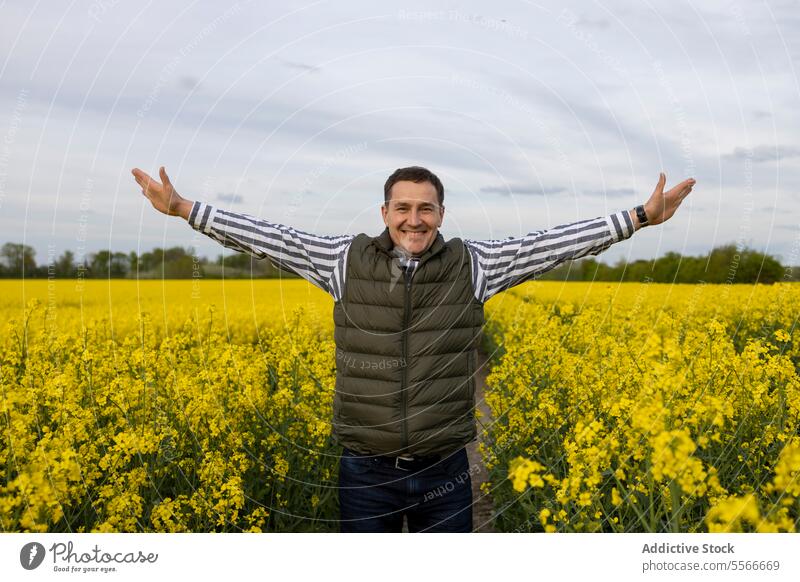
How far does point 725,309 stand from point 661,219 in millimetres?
8864

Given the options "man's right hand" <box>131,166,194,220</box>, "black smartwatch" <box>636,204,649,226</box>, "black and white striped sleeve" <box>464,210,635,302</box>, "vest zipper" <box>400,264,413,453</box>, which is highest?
"man's right hand" <box>131,166,194,220</box>

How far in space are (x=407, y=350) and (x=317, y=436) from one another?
228cm

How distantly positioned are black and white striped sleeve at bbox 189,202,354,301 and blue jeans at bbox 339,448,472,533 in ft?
2.94

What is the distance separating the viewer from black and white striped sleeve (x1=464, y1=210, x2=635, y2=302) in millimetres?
3227

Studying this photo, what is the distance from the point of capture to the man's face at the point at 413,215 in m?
3.10

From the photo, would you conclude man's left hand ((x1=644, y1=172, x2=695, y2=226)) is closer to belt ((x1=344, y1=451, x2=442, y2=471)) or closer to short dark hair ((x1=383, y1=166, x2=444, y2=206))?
short dark hair ((x1=383, y1=166, x2=444, y2=206))

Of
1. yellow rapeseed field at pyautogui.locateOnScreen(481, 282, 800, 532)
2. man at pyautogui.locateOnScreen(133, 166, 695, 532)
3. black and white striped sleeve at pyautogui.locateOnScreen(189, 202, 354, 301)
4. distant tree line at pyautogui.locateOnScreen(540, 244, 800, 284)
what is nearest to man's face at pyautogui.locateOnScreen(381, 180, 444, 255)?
man at pyautogui.locateOnScreen(133, 166, 695, 532)

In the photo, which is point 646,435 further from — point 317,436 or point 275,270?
point 275,270

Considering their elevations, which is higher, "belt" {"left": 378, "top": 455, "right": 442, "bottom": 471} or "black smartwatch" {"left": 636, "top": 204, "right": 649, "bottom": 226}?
"black smartwatch" {"left": 636, "top": 204, "right": 649, "bottom": 226}

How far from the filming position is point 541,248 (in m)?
3.27

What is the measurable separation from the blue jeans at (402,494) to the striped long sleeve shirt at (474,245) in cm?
86

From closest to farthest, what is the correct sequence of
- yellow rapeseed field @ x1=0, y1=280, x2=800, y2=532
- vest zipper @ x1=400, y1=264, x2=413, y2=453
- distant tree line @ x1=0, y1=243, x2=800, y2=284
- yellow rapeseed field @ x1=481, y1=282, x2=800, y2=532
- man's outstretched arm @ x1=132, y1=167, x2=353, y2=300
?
1. yellow rapeseed field @ x1=481, y1=282, x2=800, y2=532
2. yellow rapeseed field @ x1=0, y1=280, x2=800, y2=532
3. vest zipper @ x1=400, y1=264, x2=413, y2=453
4. man's outstretched arm @ x1=132, y1=167, x2=353, y2=300
5. distant tree line @ x1=0, y1=243, x2=800, y2=284

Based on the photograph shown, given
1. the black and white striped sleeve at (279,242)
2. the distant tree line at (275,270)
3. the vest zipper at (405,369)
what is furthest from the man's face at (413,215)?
the distant tree line at (275,270)
